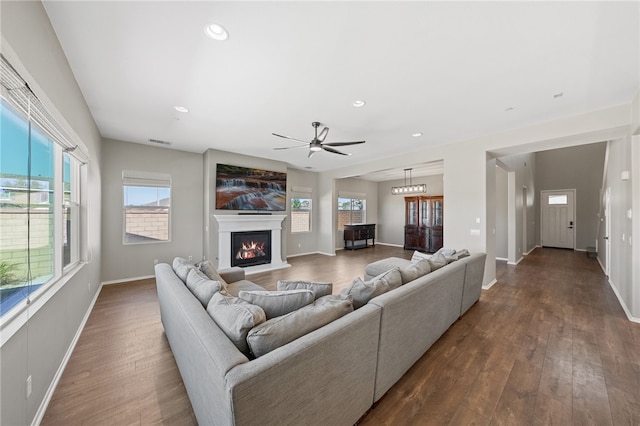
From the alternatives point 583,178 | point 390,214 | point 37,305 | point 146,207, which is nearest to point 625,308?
point 37,305

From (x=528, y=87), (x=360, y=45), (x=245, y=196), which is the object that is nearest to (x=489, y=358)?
(x=528, y=87)

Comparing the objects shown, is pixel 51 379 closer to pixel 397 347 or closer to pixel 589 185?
pixel 397 347

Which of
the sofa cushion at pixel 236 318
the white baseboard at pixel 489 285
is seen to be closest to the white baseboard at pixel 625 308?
the white baseboard at pixel 489 285

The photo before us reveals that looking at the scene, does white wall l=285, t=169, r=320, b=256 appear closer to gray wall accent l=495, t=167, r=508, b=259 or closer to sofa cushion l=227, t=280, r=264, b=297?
sofa cushion l=227, t=280, r=264, b=297

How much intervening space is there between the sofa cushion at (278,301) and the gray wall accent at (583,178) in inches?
437

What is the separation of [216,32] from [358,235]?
7.75m

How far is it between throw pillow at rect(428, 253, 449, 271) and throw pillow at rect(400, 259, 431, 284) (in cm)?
10

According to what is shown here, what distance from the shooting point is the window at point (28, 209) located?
1419 millimetres

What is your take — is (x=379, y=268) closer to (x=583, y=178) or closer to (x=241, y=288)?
(x=241, y=288)

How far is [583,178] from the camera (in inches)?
326

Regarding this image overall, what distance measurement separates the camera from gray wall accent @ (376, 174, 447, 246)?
31.5 feet

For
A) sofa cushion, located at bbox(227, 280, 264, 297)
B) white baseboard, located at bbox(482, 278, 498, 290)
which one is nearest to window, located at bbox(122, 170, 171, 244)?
sofa cushion, located at bbox(227, 280, 264, 297)

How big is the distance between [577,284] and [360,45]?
Answer: 5829 mm

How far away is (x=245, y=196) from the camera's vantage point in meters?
5.79
